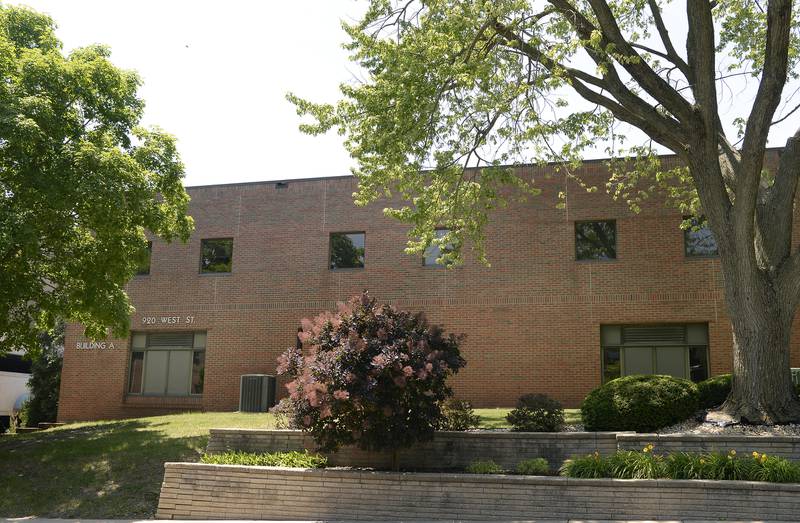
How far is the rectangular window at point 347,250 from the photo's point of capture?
22.6 metres

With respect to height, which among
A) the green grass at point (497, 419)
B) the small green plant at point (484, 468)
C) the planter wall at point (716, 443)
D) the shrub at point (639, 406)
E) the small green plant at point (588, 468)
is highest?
the shrub at point (639, 406)

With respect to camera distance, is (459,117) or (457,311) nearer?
(459,117)

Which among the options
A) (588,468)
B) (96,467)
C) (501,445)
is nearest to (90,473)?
(96,467)

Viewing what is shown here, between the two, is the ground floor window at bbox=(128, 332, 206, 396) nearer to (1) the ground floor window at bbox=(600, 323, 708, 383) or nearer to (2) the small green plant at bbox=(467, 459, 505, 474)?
(1) the ground floor window at bbox=(600, 323, 708, 383)

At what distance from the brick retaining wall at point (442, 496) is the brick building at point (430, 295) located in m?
10.6

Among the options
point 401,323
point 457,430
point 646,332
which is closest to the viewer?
point 401,323

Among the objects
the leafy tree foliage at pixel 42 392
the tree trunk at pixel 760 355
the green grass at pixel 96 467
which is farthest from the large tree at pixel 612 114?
the leafy tree foliage at pixel 42 392

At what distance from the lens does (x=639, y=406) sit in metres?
12.1

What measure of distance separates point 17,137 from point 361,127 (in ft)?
20.7

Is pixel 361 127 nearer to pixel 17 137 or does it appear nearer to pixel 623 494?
pixel 17 137

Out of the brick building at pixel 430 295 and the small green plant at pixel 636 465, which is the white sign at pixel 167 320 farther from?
the small green plant at pixel 636 465

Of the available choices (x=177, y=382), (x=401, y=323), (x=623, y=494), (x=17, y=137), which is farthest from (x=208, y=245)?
(x=623, y=494)

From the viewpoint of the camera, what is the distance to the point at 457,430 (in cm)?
1266

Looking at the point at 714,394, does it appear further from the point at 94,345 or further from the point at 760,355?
the point at 94,345
